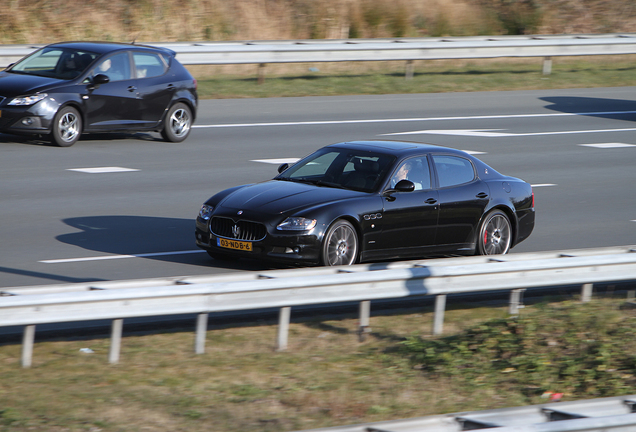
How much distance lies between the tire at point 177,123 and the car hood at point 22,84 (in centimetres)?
233

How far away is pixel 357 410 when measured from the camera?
666cm

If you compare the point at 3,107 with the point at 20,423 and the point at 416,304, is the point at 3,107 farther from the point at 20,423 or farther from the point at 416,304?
the point at 20,423

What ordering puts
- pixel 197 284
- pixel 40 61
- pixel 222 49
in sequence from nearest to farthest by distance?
1. pixel 197 284
2. pixel 40 61
3. pixel 222 49

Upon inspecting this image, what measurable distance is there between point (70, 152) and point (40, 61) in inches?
79.1

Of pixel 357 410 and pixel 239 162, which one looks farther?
pixel 239 162

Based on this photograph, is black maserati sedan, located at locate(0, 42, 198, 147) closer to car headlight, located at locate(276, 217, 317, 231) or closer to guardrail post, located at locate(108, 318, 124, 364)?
car headlight, located at locate(276, 217, 317, 231)

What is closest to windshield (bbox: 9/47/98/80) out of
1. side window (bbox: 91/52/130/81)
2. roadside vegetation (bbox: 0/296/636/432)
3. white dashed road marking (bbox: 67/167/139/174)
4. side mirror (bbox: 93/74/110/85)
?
side window (bbox: 91/52/130/81)

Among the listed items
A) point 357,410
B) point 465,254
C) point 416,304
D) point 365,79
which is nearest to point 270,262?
point 416,304

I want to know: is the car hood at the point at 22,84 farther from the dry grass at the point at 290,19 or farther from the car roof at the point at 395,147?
the dry grass at the point at 290,19

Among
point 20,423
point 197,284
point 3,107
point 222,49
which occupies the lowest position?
point 20,423

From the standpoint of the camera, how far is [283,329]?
25.8 ft

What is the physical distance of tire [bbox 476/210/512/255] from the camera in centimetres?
1167

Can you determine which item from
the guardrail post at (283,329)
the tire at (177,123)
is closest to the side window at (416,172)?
the guardrail post at (283,329)

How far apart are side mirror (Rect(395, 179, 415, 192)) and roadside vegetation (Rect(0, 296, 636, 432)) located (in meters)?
2.24
